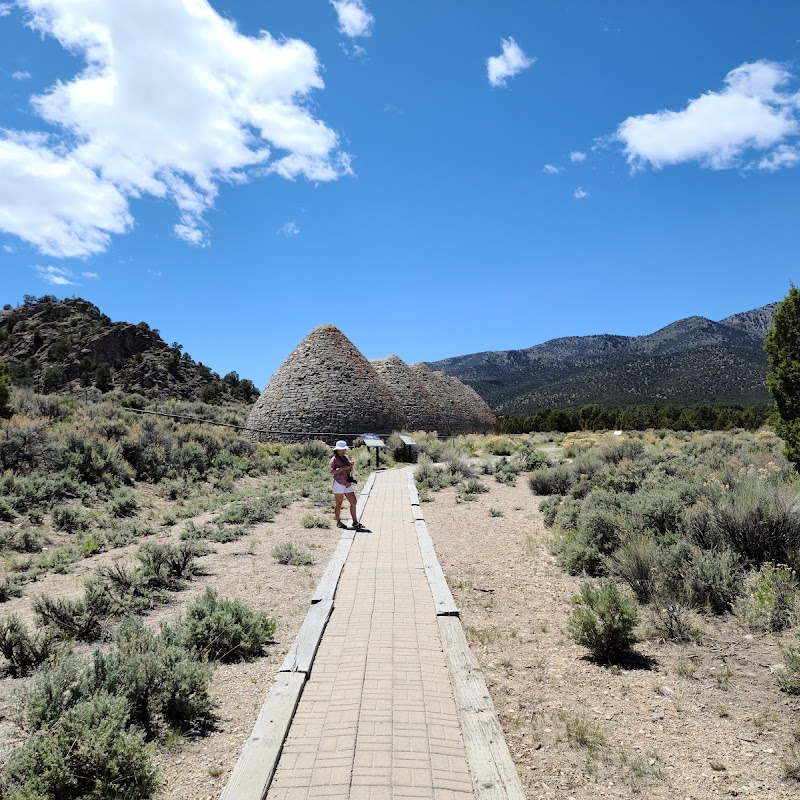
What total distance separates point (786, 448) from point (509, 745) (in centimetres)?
1052

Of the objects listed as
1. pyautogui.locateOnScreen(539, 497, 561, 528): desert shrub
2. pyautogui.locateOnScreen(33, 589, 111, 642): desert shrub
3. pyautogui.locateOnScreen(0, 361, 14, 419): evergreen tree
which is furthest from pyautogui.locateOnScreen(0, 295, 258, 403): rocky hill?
pyautogui.locateOnScreen(33, 589, 111, 642): desert shrub

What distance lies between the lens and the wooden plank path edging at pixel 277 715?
10.4 feet

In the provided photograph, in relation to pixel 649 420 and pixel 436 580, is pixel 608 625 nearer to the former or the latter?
pixel 436 580

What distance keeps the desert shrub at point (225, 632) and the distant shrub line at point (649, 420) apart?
116ft

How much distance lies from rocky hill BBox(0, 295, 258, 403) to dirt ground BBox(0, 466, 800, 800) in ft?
127

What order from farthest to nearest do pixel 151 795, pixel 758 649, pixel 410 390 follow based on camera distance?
pixel 410 390, pixel 758 649, pixel 151 795

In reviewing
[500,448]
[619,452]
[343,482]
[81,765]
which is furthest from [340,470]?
[500,448]

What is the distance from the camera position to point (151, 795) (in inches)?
125

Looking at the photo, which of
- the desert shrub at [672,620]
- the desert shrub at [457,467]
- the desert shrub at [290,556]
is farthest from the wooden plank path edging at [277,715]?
the desert shrub at [457,467]

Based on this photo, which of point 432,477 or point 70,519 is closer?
point 70,519

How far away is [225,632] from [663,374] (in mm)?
83312

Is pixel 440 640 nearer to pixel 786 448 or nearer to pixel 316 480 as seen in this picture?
pixel 786 448

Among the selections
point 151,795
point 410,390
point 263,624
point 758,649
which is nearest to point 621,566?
point 758,649

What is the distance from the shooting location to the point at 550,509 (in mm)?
10961
